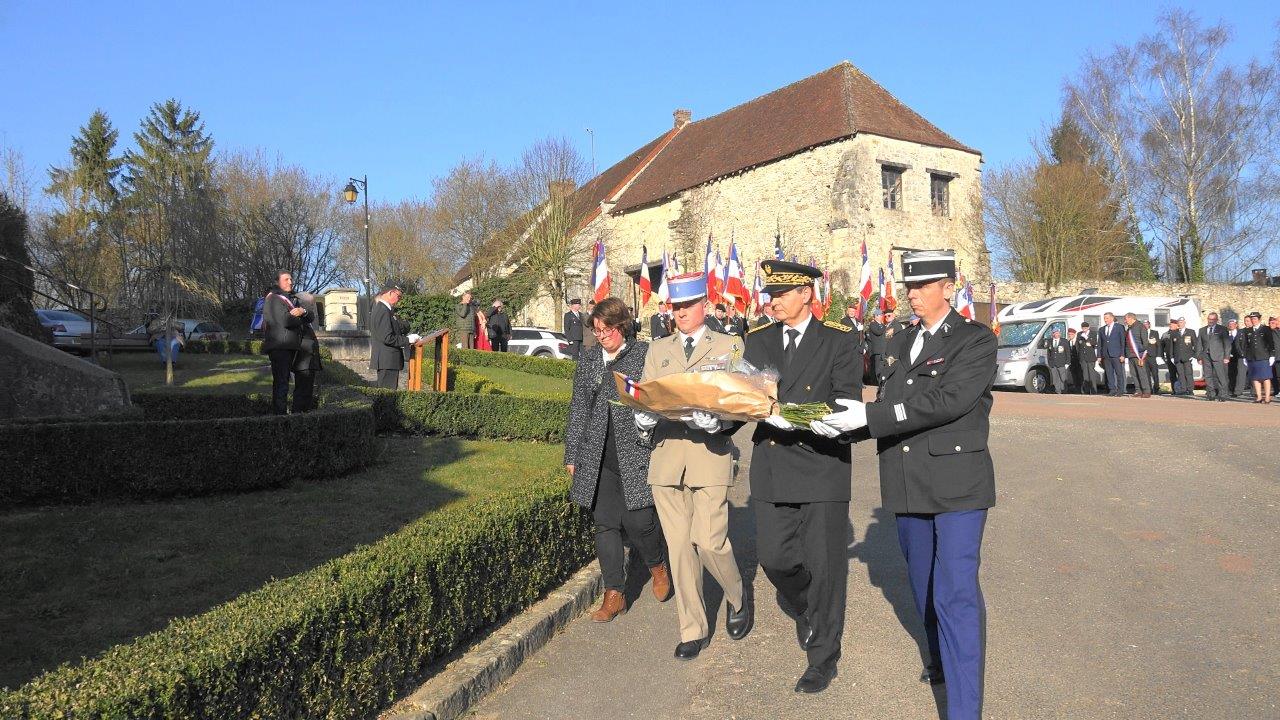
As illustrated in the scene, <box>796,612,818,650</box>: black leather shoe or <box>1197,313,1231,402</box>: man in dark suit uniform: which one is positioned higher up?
<box>1197,313,1231,402</box>: man in dark suit uniform

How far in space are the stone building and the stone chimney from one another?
510 millimetres

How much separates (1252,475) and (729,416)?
324 inches

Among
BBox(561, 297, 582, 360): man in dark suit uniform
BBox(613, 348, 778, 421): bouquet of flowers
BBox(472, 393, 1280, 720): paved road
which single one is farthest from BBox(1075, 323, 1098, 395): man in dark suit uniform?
BBox(613, 348, 778, 421): bouquet of flowers

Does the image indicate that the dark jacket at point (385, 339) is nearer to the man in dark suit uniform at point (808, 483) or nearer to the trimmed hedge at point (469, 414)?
the trimmed hedge at point (469, 414)

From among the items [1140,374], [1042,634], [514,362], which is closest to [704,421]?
[1042,634]

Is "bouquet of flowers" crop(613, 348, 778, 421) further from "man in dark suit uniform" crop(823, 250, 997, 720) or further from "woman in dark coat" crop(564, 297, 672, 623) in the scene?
"woman in dark coat" crop(564, 297, 672, 623)

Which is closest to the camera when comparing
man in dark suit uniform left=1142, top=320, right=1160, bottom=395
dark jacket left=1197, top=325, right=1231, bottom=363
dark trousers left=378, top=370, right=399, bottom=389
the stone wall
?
dark trousers left=378, top=370, right=399, bottom=389

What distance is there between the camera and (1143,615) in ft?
18.0

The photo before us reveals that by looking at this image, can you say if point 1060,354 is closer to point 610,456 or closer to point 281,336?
point 281,336

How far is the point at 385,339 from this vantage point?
43.4 ft

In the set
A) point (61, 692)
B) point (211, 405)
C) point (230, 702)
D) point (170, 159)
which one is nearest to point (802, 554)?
point (230, 702)

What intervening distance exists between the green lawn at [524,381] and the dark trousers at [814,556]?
41.9 ft

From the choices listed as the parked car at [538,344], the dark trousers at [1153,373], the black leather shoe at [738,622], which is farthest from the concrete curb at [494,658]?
the parked car at [538,344]

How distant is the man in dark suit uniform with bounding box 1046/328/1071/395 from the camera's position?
22.8 meters
